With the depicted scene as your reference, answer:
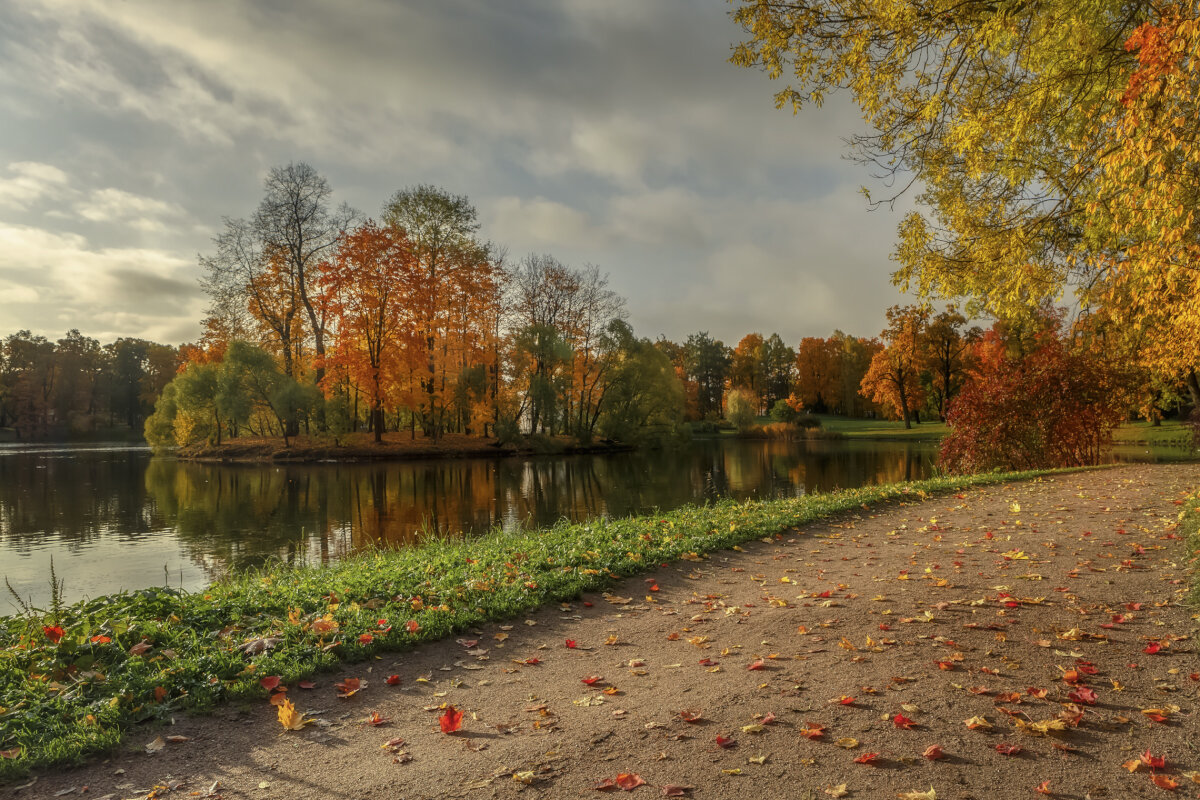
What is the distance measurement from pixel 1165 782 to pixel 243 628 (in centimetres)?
586

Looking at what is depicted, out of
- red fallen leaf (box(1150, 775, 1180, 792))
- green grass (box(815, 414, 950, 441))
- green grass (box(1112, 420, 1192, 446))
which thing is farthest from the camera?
green grass (box(815, 414, 950, 441))

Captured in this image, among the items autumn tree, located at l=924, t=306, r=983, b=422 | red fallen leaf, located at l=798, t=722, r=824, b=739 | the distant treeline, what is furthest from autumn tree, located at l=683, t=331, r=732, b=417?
red fallen leaf, located at l=798, t=722, r=824, b=739

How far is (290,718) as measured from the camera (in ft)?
12.4

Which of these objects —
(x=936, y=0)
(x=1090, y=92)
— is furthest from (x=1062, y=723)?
(x=1090, y=92)

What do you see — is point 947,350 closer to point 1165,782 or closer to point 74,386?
point 1165,782

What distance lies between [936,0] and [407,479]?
828 inches

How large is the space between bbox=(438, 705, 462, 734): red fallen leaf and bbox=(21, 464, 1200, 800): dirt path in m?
0.06

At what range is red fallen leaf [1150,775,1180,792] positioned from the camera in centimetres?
281

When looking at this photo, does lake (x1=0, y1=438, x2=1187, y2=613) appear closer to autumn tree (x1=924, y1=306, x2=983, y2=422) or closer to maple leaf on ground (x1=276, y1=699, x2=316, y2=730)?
maple leaf on ground (x1=276, y1=699, x2=316, y2=730)

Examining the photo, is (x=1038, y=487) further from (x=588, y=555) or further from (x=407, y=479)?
(x=407, y=479)

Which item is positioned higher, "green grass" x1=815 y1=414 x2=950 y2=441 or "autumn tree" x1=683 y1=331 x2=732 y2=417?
"autumn tree" x1=683 y1=331 x2=732 y2=417

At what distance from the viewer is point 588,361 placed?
41875 mm

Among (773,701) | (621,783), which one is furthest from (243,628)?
(773,701)

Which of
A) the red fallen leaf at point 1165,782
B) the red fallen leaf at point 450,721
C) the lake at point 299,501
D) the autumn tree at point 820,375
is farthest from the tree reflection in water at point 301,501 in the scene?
the autumn tree at point 820,375
